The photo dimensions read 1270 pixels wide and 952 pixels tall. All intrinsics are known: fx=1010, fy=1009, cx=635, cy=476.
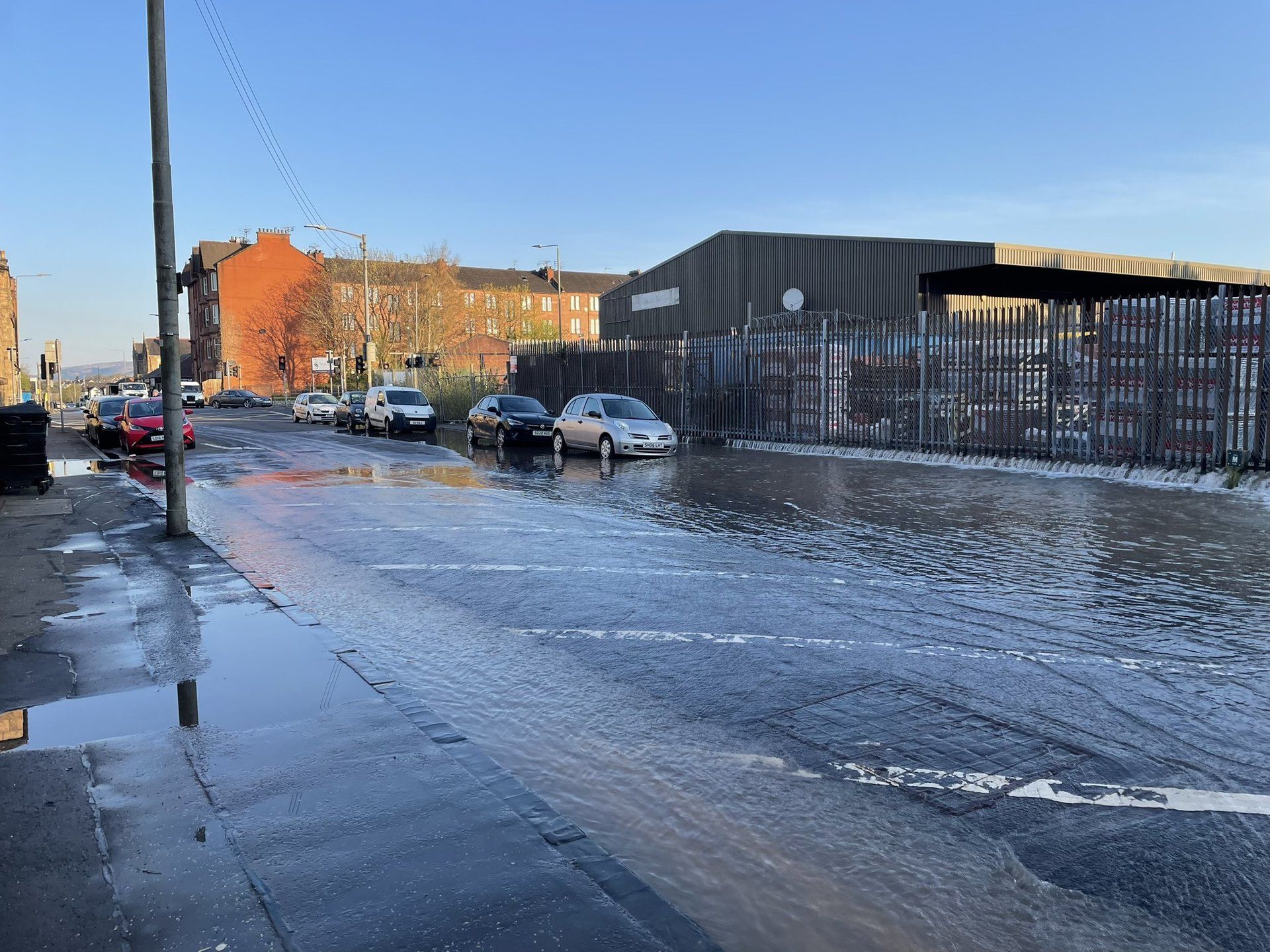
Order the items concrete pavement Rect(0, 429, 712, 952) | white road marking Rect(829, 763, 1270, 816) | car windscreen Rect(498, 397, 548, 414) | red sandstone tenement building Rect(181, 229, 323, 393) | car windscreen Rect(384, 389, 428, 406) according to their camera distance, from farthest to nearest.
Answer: red sandstone tenement building Rect(181, 229, 323, 393) → car windscreen Rect(384, 389, 428, 406) → car windscreen Rect(498, 397, 548, 414) → white road marking Rect(829, 763, 1270, 816) → concrete pavement Rect(0, 429, 712, 952)

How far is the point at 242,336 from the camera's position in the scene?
312ft

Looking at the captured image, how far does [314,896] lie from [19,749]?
2.47 m

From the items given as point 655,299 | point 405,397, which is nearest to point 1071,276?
point 655,299

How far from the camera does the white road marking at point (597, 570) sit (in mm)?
9078

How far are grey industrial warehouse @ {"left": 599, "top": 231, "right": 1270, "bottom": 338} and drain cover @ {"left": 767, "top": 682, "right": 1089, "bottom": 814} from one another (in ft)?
84.1

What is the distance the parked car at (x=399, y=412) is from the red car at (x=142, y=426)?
28.9 ft

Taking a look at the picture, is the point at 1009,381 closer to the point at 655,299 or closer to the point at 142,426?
the point at 142,426

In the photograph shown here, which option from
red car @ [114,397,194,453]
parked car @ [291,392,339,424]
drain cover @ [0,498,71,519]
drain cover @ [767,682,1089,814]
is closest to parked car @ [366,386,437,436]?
red car @ [114,397,194,453]

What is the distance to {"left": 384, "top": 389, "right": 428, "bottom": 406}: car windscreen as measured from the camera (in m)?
36.6

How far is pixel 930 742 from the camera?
497 centimetres

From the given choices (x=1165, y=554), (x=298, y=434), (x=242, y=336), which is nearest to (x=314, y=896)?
(x=1165, y=554)

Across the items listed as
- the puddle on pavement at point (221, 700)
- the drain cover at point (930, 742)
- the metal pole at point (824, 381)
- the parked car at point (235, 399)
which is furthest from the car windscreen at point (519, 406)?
the parked car at point (235, 399)

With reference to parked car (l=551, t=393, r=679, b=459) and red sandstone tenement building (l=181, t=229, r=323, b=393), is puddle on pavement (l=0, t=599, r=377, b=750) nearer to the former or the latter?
parked car (l=551, t=393, r=679, b=459)

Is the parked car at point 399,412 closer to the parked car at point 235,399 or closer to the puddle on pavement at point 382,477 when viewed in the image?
the puddle on pavement at point 382,477
